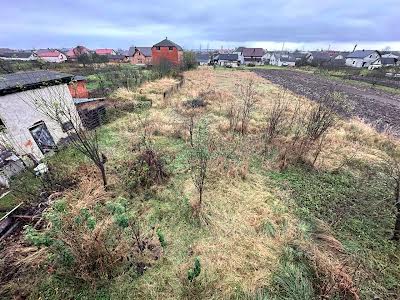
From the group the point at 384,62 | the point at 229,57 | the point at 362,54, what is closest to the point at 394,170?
the point at 384,62

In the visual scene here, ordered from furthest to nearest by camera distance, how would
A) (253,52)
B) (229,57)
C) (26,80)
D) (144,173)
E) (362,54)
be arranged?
(253,52) → (229,57) → (362,54) → (26,80) → (144,173)

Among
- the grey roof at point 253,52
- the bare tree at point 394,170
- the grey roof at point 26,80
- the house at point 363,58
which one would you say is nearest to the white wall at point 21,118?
the grey roof at point 26,80

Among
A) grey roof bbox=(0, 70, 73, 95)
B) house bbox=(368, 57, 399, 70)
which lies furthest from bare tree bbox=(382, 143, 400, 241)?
house bbox=(368, 57, 399, 70)

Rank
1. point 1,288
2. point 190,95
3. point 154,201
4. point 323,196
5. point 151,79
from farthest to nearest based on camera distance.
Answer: point 151,79 < point 190,95 < point 323,196 < point 154,201 < point 1,288

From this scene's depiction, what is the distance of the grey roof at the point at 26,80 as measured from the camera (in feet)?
19.8

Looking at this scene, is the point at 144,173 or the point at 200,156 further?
the point at 200,156

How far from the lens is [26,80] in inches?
267

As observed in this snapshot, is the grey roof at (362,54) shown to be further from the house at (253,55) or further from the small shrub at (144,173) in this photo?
the small shrub at (144,173)

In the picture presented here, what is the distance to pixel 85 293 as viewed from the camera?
3.30 m

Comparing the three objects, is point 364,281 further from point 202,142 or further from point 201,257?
point 202,142

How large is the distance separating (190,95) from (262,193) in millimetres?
11422

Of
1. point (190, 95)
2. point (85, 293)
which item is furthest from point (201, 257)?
point (190, 95)

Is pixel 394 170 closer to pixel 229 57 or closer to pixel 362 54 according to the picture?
pixel 229 57

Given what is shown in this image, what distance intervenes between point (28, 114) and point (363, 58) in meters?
73.0
